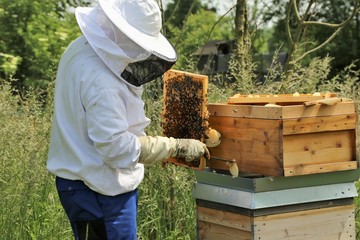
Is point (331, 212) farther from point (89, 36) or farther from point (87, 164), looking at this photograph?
point (89, 36)

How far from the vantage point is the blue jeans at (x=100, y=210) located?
2.90 meters

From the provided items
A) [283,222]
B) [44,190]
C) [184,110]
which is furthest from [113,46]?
[44,190]

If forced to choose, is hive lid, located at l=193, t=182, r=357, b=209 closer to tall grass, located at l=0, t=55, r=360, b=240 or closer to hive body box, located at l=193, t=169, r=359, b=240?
hive body box, located at l=193, t=169, r=359, b=240

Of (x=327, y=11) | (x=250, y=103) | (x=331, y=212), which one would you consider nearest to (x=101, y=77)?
(x=250, y=103)

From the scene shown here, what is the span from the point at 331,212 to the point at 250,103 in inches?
26.2

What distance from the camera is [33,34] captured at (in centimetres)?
980

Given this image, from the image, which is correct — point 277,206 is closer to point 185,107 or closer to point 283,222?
point 283,222

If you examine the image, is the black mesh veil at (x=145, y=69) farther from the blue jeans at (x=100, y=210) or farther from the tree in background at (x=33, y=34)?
the tree in background at (x=33, y=34)

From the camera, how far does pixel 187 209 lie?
13.8 ft

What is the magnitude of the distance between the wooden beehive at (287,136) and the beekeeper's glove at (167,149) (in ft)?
0.82

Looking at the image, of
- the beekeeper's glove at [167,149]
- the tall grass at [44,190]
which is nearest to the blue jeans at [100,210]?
the beekeeper's glove at [167,149]

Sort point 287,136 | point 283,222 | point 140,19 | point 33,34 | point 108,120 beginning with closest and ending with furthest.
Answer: point 108,120, point 140,19, point 287,136, point 283,222, point 33,34

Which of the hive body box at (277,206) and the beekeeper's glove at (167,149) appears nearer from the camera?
the beekeeper's glove at (167,149)

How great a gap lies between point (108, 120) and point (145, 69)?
1.03ft
